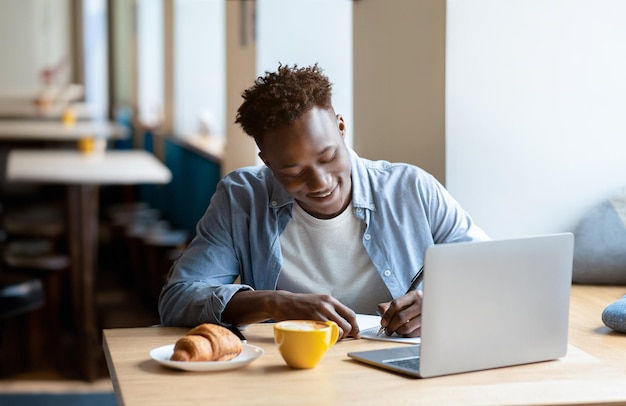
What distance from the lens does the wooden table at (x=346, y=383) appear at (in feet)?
4.41

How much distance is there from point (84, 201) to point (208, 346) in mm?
3604

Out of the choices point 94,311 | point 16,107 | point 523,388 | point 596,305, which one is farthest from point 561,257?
point 16,107

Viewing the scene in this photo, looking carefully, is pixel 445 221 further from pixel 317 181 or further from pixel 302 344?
pixel 302 344

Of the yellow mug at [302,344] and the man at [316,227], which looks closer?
the yellow mug at [302,344]

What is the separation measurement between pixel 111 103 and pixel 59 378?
576 centimetres

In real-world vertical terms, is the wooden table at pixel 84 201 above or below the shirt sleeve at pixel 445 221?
below

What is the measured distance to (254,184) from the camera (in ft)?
6.77

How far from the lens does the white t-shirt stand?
78.4 inches

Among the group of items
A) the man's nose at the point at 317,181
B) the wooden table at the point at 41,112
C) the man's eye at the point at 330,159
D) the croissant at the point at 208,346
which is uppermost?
the man's eye at the point at 330,159

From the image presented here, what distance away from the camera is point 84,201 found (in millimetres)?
4949

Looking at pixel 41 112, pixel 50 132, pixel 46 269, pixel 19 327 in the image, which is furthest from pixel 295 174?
pixel 41 112

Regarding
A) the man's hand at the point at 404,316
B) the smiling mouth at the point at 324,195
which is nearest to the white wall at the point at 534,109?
the smiling mouth at the point at 324,195

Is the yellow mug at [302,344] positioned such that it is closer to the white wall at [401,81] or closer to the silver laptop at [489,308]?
the silver laptop at [489,308]

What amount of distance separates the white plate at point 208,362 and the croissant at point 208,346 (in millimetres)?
14
